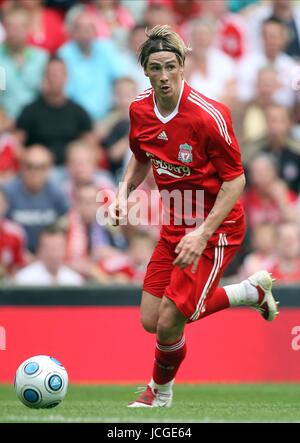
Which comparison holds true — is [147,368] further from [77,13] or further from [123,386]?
[77,13]

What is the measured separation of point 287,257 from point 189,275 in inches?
165

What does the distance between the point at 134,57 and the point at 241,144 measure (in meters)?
1.54

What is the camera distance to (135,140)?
6918mm

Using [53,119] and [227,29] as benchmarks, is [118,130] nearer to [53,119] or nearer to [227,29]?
[53,119]

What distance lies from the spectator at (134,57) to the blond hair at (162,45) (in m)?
4.98

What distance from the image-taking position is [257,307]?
24.5 ft

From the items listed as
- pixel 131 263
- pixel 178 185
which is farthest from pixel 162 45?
pixel 131 263

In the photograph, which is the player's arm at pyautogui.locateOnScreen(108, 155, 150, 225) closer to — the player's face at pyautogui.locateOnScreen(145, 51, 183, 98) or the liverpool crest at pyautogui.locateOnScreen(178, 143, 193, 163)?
the liverpool crest at pyautogui.locateOnScreen(178, 143, 193, 163)

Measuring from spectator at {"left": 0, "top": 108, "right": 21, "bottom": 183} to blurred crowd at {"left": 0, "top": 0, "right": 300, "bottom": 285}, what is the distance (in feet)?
0.03

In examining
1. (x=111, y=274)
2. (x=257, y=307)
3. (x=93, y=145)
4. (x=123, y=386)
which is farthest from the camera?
(x=93, y=145)

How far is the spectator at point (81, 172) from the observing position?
11.0 m

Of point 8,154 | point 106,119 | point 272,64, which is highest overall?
point 272,64

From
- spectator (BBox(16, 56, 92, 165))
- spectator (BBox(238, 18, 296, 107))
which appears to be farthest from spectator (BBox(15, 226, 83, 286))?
spectator (BBox(238, 18, 296, 107))

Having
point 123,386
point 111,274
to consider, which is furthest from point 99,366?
point 111,274
